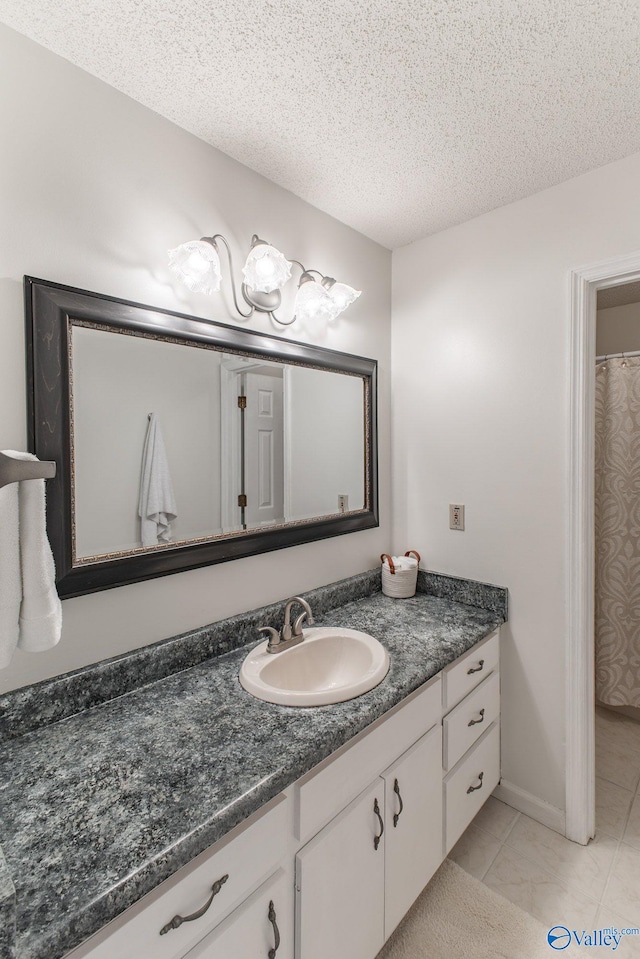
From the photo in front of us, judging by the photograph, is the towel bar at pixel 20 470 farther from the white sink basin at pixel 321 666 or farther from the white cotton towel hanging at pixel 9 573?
the white sink basin at pixel 321 666

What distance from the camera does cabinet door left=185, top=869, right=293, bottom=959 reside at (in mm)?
857

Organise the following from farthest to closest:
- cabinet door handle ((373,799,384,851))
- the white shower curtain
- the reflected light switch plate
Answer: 1. the white shower curtain
2. the reflected light switch plate
3. cabinet door handle ((373,799,384,851))

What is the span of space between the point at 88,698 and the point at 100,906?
0.57m

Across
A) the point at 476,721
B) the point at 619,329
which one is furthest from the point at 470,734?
the point at 619,329

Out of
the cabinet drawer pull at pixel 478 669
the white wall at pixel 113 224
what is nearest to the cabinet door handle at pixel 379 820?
the cabinet drawer pull at pixel 478 669

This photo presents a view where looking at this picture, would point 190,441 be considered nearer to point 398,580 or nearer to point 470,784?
point 398,580

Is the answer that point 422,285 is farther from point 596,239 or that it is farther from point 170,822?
point 170,822

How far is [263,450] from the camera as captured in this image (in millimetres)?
1633

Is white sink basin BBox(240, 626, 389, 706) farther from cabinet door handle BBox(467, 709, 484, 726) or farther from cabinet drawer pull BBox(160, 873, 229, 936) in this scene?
cabinet door handle BBox(467, 709, 484, 726)

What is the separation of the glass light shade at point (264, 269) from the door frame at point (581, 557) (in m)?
1.05

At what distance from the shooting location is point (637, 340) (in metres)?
2.65

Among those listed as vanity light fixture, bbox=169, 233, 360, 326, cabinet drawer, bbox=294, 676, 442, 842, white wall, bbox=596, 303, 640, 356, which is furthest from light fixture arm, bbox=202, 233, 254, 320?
white wall, bbox=596, 303, 640, 356

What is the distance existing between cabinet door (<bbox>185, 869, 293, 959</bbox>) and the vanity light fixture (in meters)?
1.48

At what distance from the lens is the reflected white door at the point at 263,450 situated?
1.59 m
